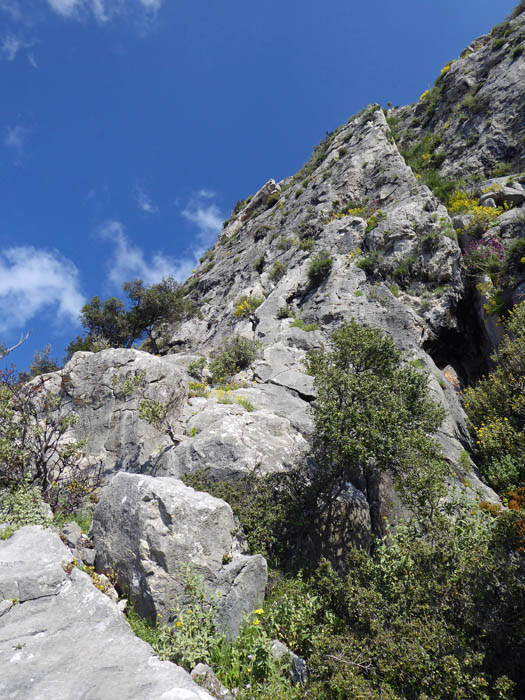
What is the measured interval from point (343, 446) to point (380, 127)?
36579mm

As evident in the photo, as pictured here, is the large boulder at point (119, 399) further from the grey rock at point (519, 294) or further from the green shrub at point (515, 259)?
the green shrub at point (515, 259)

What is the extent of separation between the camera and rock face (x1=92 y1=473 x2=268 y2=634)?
7.23m

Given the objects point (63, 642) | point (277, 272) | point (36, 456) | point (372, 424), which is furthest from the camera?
point (277, 272)

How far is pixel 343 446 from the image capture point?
9.64 meters

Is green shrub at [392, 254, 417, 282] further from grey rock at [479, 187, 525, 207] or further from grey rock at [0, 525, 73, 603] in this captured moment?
grey rock at [0, 525, 73, 603]

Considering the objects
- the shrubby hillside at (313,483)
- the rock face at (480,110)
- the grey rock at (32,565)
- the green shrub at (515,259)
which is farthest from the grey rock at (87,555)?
the rock face at (480,110)

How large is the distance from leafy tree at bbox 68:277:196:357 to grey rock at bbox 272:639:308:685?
2681 centimetres

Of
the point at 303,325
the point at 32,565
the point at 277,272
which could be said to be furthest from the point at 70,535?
the point at 277,272

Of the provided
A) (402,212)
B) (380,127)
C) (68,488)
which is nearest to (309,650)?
(68,488)

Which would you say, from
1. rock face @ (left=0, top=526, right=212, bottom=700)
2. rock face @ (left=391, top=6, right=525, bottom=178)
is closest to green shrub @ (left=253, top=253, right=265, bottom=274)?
rock face @ (left=391, top=6, right=525, bottom=178)

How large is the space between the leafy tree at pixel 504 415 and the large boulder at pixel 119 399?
1165 cm

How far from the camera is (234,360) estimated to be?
1902cm

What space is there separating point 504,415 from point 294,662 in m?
12.5

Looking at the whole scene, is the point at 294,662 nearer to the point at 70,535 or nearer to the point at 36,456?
the point at 70,535
